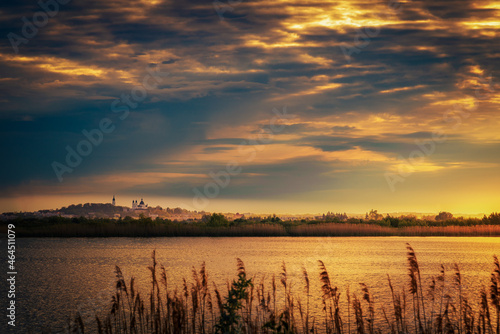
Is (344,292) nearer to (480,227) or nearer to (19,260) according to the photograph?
(19,260)

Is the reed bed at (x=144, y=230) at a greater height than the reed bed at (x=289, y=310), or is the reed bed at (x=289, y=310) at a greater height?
the reed bed at (x=144, y=230)

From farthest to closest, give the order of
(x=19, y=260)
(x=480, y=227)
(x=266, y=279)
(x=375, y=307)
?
(x=480, y=227) → (x=19, y=260) → (x=266, y=279) → (x=375, y=307)

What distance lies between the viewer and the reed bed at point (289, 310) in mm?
11039

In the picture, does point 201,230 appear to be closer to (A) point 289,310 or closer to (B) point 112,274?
(B) point 112,274

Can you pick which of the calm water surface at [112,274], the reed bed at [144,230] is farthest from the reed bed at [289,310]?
the reed bed at [144,230]

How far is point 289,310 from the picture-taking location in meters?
13.7

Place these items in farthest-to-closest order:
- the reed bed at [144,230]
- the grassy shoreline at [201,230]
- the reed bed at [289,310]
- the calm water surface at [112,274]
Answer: the grassy shoreline at [201,230] → the reed bed at [144,230] → the calm water surface at [112,274] → the reed bed at [289,310]

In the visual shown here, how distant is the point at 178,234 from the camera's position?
254 ft

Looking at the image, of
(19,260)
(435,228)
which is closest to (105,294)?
(19,260)

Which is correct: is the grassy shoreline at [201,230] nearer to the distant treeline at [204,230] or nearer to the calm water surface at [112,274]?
the distant treeline at [204,230]

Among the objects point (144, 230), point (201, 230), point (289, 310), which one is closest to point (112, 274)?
point (289, 310)

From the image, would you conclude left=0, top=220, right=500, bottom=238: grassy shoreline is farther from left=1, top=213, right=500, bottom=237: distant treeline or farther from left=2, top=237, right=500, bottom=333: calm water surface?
left=2, top=237, right=500, bottom=333: calm water surface

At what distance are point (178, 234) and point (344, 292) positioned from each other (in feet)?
181

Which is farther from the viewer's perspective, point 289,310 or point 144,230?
point 144,230
